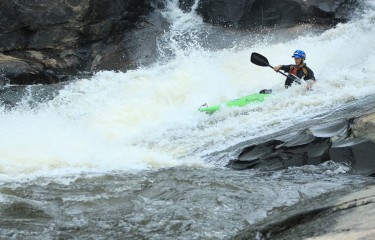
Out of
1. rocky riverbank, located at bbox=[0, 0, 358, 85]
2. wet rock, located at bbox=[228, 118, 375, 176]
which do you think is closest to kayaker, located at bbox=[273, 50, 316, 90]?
wet rock, located at bbox=[228, 118, 375, 176]

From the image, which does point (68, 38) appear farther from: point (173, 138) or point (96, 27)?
point (173, 138)

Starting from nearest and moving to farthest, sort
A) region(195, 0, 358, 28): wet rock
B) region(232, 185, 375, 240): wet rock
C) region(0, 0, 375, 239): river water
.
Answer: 1. region(232, 185, 375, 240): wet rock
2. region(0, 0, 375, 239): river water
3. region(195, 0, 358, 28): wet rock

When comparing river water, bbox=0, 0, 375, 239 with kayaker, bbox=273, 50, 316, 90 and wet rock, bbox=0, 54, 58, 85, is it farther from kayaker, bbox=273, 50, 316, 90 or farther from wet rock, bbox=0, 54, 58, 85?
wet rock, bbox=0, 54, 58, 85

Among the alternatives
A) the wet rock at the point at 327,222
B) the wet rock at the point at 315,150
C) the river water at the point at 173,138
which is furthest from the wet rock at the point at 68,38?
the wet rock at the point at 327,222

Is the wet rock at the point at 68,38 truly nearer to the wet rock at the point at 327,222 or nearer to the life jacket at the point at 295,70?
the life jacket at the point at 295,70

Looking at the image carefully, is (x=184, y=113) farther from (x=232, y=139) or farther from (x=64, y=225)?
(x=64, y=225)

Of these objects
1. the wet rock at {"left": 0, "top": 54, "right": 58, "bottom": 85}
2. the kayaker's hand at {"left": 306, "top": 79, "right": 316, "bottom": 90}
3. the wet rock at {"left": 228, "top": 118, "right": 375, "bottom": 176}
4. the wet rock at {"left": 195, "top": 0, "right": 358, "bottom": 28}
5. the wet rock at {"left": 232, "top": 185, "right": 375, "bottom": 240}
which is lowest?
the wet rock at {"left": 232, "top": 185, "right": 375, "bottom": 240}

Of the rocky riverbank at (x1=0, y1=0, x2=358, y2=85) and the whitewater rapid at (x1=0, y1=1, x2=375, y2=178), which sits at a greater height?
the rocky riverbank at (x1=0, y1=0, x2=358, y2=85)

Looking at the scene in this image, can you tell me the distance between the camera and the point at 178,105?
1052 cm

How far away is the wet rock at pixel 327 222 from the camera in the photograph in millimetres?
2453

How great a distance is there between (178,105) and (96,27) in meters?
5.21

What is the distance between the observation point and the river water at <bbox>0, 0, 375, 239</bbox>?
3.98m

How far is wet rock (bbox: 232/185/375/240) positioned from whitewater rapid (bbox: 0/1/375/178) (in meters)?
2.68

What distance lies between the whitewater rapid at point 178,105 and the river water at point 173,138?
0.10 feet
